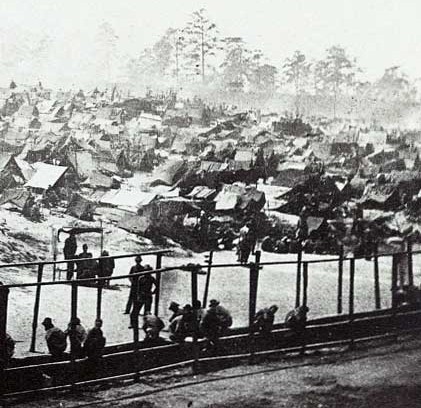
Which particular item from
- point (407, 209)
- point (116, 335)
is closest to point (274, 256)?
point (407, 209)

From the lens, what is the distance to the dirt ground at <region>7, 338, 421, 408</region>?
7184 millimetres

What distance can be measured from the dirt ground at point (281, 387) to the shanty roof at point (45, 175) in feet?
27.1

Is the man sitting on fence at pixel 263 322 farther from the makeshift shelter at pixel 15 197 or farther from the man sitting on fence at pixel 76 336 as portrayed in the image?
the makeshift shelter at pixel 15 197

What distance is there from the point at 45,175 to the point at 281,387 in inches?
387

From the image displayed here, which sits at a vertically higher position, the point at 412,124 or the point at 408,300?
the point at 412,124

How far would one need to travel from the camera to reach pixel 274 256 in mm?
15453

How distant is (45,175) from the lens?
1582 cm

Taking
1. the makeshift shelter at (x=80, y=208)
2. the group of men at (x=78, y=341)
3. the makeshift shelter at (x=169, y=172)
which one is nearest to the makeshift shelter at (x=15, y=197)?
the makeshift shelter at (x=80, y=208)

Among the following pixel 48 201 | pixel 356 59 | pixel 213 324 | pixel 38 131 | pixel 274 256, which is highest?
pixel 356 59

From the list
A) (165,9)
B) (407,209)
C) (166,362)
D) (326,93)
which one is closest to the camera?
(166,362)

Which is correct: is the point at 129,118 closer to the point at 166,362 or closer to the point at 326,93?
the point at 326,93

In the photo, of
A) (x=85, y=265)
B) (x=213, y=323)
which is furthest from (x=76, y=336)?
(x=85, y=265)

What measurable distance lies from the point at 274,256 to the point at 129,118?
879cm

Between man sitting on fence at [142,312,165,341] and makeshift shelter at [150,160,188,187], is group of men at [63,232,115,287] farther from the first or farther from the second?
makeshift shelter at [150,160,188,187]
